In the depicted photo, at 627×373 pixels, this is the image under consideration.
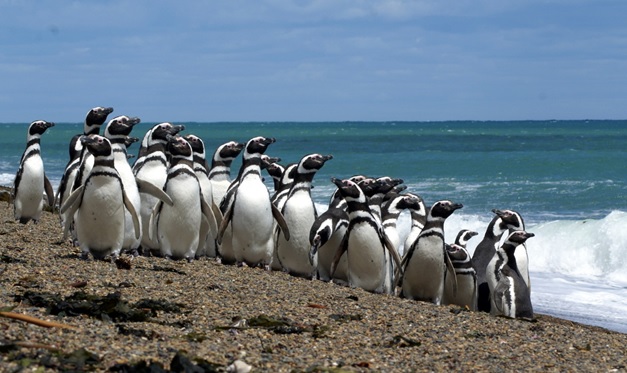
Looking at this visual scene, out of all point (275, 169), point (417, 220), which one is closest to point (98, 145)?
point (275, 169)

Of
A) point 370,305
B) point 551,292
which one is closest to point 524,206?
point 551,292

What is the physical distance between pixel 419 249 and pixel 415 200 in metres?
1.52

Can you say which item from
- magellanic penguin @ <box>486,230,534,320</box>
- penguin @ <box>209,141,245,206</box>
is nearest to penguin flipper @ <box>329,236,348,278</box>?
magellanic penguin @ <box>486,230,534,320</box>

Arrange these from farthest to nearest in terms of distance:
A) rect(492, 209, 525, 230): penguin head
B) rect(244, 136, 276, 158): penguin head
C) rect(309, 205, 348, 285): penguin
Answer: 1. rect(492, 209, 525, 230): penguin head
2. rect(244, 136, 276, 158): penguin head
3. rect(309, 205, 348, 285): penguin

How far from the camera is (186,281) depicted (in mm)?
7527

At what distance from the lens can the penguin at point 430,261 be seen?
9.23m

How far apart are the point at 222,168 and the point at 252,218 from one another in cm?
181

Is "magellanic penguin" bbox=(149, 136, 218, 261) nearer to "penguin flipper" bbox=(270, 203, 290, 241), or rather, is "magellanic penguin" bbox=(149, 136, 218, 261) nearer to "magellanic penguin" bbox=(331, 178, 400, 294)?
"penguin flipper" bbox=(270, 203, 290, 241)

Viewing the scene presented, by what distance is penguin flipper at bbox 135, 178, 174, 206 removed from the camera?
885 cm

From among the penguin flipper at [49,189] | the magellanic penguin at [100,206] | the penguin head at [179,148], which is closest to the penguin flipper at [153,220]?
the penguin head at [179,148]

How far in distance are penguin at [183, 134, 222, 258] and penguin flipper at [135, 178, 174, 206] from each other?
0.77 meters

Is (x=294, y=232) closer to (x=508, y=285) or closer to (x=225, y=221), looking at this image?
(x=225, y=221)

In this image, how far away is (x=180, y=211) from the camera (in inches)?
357

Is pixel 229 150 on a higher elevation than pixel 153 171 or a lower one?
higher
